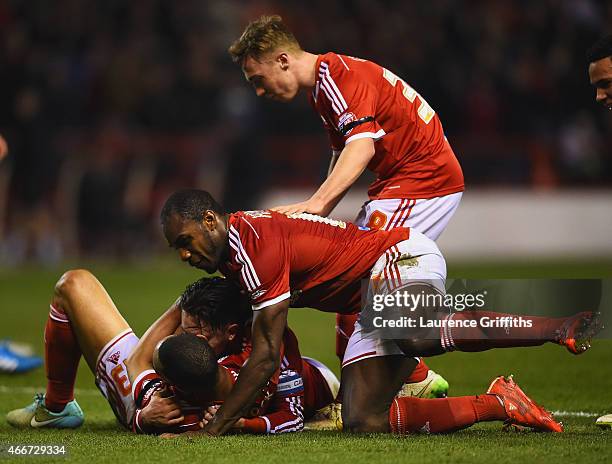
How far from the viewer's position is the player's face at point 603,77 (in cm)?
569

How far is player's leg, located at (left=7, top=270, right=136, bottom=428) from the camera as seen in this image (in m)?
5.60

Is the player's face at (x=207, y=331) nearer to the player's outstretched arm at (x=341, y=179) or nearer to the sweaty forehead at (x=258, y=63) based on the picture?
the player's outstretched arm at (x=341, y=179)

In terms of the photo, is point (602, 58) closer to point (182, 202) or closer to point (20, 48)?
point (182, 202)

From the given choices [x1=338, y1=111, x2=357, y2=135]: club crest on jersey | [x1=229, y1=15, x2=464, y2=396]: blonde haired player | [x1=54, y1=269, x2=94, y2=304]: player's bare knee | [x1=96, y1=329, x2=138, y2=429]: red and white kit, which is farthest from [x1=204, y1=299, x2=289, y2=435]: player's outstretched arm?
[x1=338, y1=111, x2=357, y2=135]: club crest on jersey

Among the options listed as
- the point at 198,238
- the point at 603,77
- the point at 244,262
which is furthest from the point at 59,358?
the point at 603,77

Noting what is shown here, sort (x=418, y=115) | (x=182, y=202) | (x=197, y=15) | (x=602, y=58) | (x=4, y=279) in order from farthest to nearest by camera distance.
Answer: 1. (x=197, y=15)
2. (x=4, y=279)
3. (x=418, y=115)
4. (x=602, y=58)
5. (x=182, y=202)

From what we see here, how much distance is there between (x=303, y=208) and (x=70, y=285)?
125 centimetres

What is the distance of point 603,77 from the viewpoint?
5.71 metres

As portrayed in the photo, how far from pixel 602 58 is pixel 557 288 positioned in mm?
1257

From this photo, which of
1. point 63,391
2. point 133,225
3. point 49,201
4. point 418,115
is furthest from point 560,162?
point 63,391

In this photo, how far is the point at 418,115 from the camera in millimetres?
6477

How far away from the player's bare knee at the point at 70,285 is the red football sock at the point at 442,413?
5.54ft

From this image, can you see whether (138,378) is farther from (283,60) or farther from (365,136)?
(283,60)

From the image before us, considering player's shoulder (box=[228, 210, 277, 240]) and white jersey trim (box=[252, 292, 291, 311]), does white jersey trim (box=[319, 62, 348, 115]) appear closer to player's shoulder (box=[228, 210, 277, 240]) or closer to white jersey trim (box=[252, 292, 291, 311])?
player's shoulder (box=[228, 210, 277, 240])
